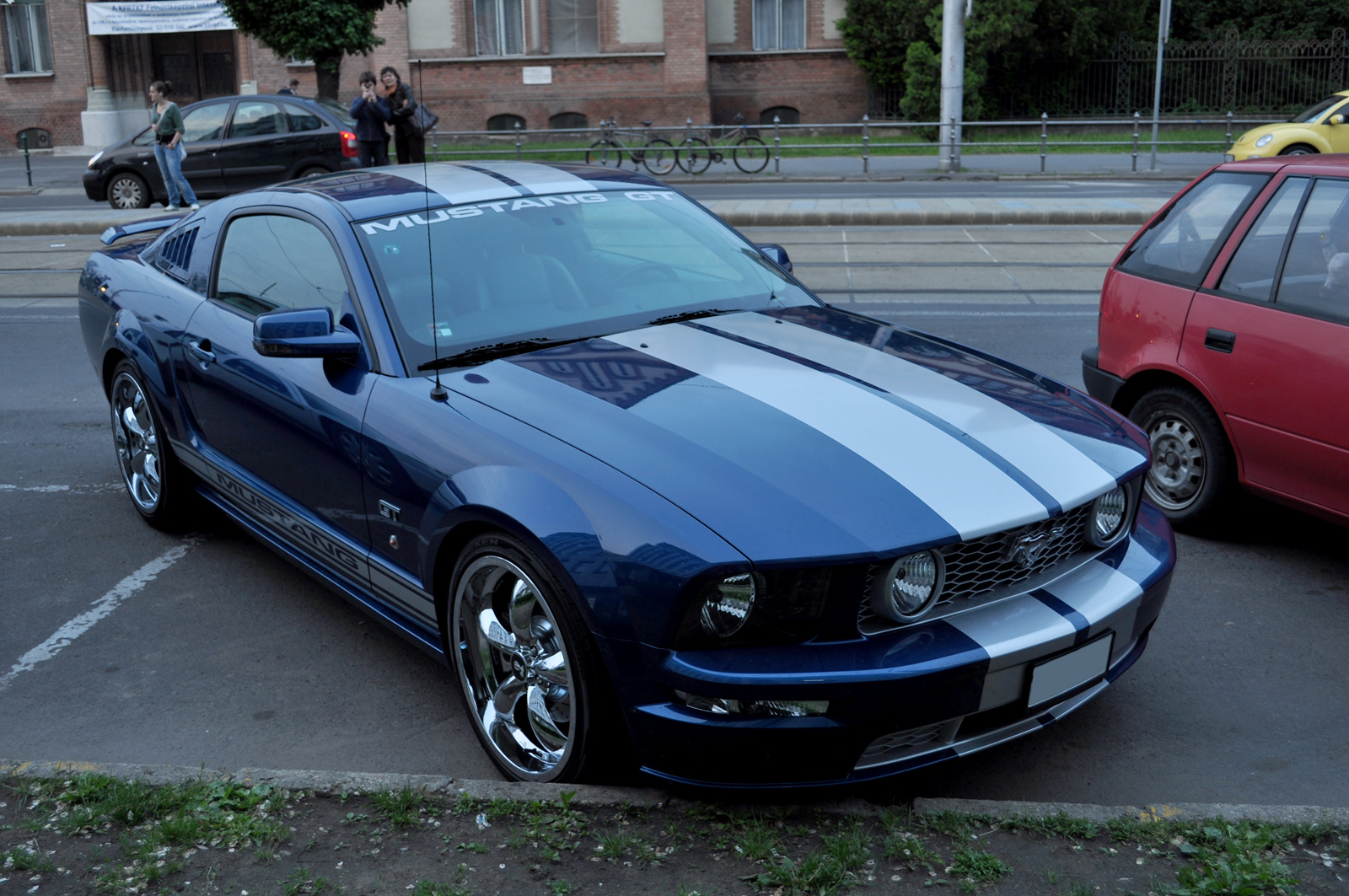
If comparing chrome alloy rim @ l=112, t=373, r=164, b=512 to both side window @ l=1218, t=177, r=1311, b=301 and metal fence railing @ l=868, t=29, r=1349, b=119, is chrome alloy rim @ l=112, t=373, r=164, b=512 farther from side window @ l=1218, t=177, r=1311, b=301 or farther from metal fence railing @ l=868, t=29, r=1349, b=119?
metal fence railing @ l=868, t=29, r=1349, b=119

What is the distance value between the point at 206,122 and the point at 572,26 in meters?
17.0

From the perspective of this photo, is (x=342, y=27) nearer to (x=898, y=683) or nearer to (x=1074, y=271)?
(x=1074, y=271)

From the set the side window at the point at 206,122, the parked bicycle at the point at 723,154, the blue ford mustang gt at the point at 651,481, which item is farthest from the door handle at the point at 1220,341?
the parked bicycle at the point at 723,154

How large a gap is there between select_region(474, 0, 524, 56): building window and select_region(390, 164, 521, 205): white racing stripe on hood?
101ft

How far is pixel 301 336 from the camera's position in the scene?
3.72m

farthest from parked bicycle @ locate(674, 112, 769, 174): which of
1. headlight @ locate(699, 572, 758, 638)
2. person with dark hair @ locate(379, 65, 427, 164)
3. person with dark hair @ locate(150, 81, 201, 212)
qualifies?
headlight @ locate(699, 572, 758, 638)

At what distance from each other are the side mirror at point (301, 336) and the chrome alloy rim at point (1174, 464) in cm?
316

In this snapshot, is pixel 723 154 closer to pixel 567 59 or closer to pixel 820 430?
pixel 567 59

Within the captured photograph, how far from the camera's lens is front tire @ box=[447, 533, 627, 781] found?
9.82 feet

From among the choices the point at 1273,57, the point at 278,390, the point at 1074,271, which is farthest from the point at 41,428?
the point at 1273,57

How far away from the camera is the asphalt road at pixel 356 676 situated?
345 cm

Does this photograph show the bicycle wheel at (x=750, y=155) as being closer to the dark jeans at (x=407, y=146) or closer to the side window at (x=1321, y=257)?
the dark jeans at (x=407, y=146)

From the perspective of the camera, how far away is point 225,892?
2.80m

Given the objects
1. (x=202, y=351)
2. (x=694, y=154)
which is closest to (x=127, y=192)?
(x=694, y=154)
